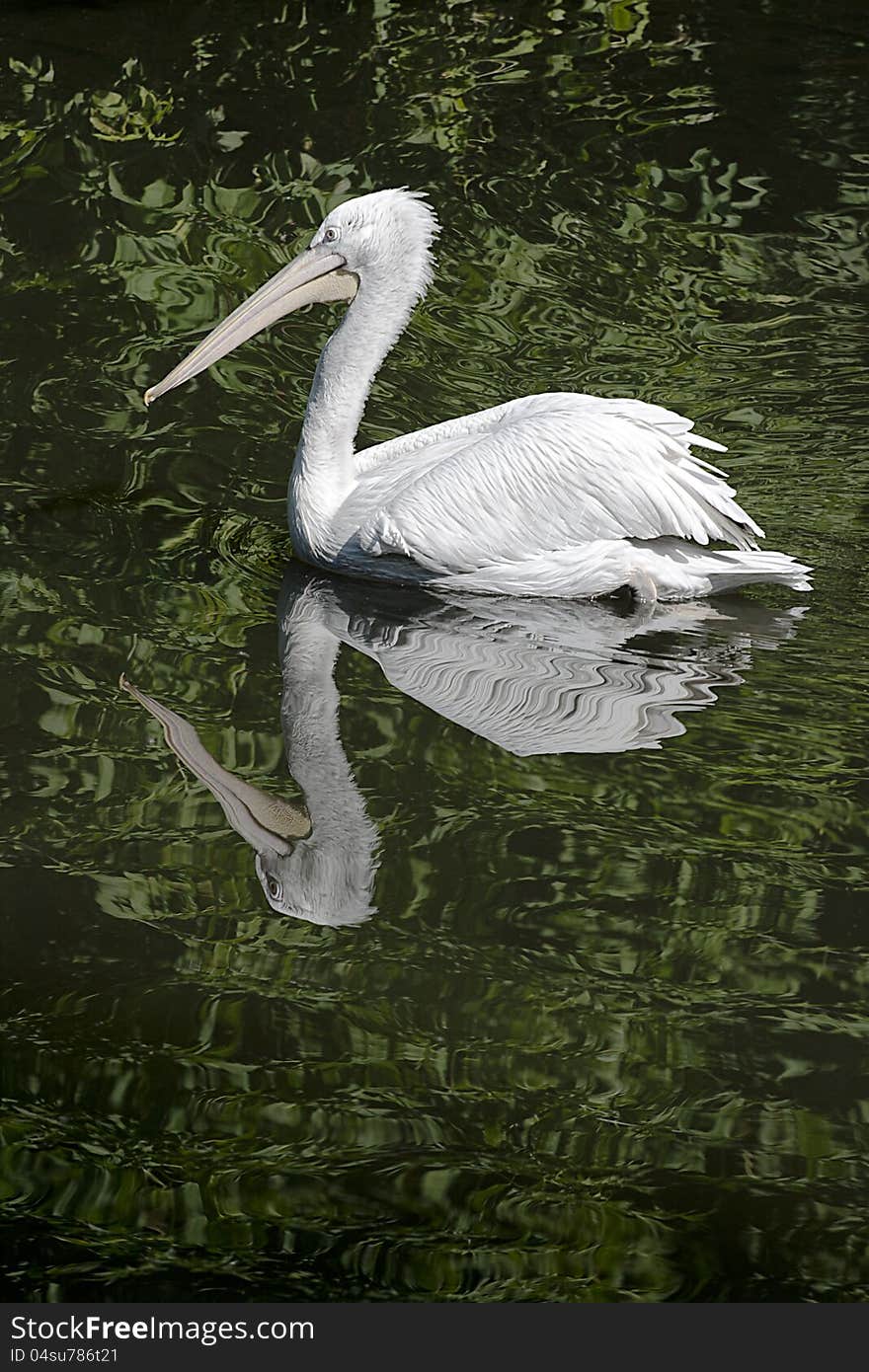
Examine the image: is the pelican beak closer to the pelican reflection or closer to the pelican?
the pelican

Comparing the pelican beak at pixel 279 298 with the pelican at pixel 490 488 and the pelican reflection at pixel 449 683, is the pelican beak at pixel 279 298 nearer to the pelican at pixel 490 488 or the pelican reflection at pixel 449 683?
the pelican at pixel 490 488

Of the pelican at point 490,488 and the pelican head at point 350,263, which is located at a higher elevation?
the pelican head at point 350,263

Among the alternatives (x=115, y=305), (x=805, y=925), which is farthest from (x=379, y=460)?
(x=805, y=925)

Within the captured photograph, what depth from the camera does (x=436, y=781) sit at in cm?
416

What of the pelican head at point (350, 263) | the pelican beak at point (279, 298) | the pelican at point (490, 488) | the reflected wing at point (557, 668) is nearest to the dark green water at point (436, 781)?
the reflected wing at point (557, 668)

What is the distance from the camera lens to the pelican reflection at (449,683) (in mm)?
3943

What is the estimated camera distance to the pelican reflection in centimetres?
394

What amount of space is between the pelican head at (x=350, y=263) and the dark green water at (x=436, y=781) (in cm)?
59

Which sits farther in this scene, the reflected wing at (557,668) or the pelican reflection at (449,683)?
the reflected wing at (557,668)

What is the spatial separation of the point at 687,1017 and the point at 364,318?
2784mm

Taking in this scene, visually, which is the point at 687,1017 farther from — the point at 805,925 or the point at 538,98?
the point at 538,98

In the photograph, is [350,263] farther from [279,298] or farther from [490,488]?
[490,488]

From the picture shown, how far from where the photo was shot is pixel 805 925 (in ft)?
11.6

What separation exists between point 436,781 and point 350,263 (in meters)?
1.94
